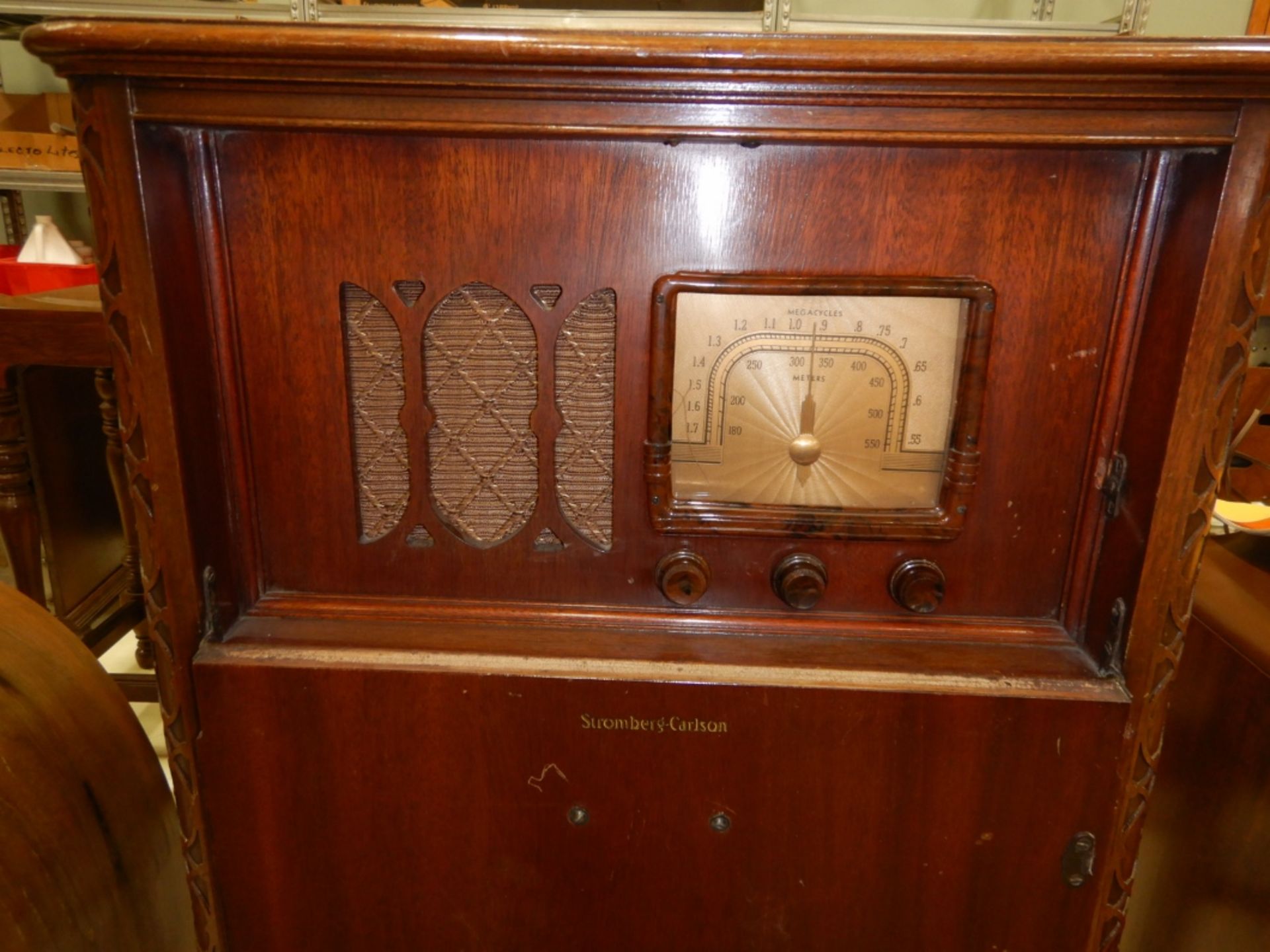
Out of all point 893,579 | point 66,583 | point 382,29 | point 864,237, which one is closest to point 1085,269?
point 864,237

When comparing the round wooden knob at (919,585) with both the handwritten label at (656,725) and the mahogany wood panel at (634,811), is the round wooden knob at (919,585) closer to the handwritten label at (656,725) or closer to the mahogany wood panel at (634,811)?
the mahogany wood panel at (634,811)

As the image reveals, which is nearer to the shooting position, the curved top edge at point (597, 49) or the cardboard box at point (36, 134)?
the curved top edge at point (597, 49)

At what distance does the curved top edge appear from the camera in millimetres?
566

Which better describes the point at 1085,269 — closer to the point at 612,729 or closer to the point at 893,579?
the point at 893,579

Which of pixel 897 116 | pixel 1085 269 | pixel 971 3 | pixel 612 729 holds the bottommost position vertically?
pixel 612 729

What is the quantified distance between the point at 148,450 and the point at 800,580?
57 cm

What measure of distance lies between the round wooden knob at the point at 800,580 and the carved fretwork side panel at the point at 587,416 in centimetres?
16

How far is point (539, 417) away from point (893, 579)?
36cm

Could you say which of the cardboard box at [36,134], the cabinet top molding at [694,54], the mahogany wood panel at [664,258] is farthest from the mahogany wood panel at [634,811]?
the cardboard box at [36,134]

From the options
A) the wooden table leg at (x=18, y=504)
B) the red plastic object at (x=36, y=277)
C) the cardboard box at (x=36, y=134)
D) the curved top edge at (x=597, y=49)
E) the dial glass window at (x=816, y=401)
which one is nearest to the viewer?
the curved top edge at (x=597, y=49)

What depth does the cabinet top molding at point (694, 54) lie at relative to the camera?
57cm

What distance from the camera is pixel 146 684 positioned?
1.49 m

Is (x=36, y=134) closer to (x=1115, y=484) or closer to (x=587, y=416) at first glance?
(x=587, y=416)

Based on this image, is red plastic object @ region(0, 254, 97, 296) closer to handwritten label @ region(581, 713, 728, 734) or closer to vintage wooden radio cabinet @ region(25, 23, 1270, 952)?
vintage wooden radio cabinet @ region(25, 23, 1270, 952)
